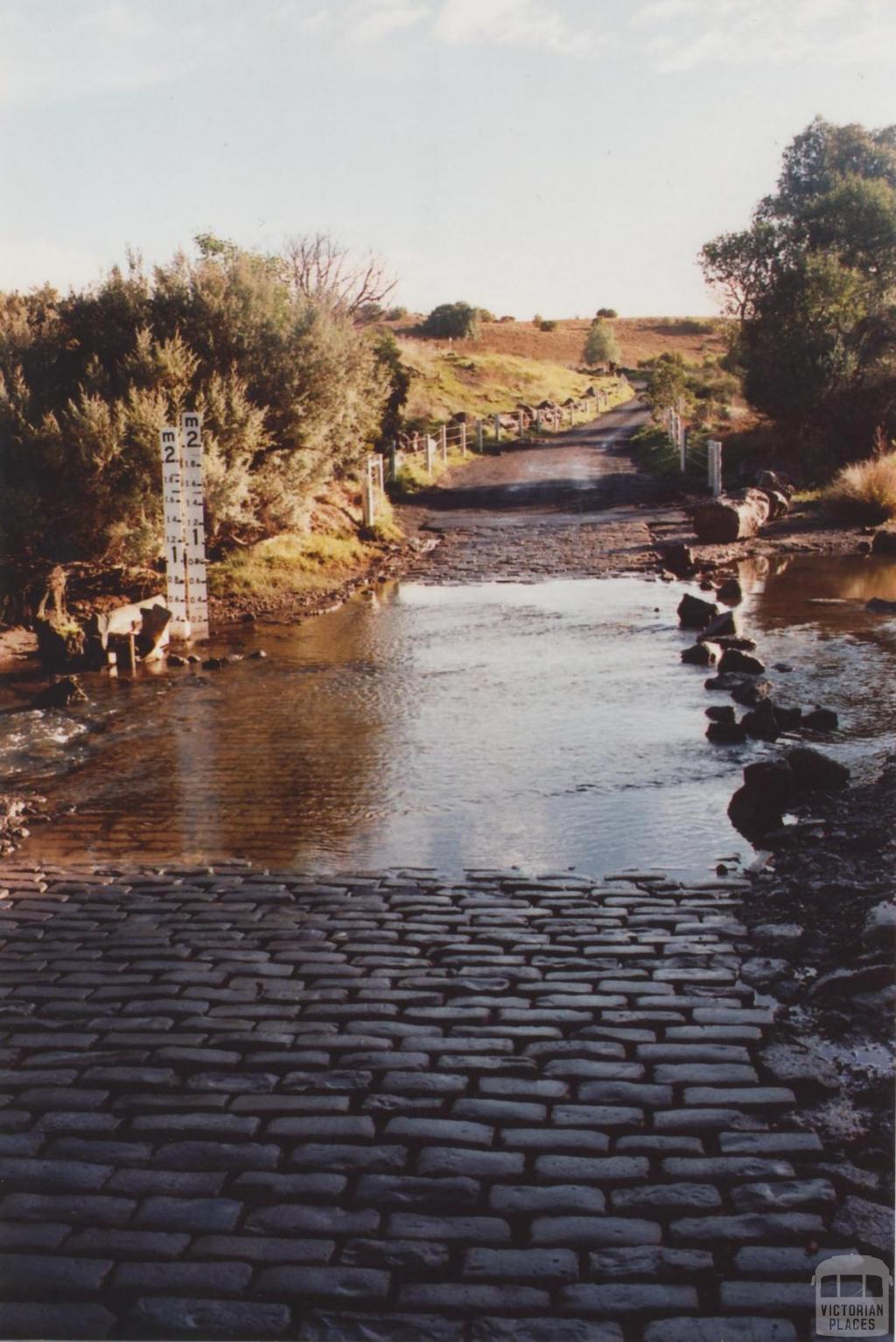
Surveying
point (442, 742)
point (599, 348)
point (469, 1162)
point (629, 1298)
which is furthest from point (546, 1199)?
point (599, 348)

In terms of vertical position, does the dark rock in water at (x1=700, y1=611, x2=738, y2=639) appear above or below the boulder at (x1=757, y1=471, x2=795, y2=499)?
below

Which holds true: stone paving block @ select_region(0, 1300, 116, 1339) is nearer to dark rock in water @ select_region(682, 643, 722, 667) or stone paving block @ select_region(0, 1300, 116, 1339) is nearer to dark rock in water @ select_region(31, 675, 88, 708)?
dark rock in water @ select_region(31, 675, 88, 708)

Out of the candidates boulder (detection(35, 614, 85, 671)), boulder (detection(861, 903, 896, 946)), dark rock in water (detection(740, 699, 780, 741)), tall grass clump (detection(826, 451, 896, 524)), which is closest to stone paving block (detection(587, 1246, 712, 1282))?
boulder (detection(861, 903, 896, 946))

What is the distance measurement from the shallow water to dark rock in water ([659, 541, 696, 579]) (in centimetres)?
341

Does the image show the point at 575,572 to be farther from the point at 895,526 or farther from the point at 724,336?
the point at 724,336

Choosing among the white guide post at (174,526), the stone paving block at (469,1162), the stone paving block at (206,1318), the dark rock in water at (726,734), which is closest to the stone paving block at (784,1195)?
the stone paving block at (469,1162)

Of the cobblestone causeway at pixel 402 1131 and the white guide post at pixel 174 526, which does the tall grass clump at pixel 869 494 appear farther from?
the cobblestone causeway at pixel 402 1131

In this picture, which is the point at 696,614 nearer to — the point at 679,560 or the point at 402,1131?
the point at 679,560

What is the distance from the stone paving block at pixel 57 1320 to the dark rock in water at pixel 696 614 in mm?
12897

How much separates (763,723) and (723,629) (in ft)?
14.3

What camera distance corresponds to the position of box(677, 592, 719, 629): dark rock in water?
15531 millimetres

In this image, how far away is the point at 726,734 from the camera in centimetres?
991

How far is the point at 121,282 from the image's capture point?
1834cm

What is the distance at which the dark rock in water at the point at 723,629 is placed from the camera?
14.2m
